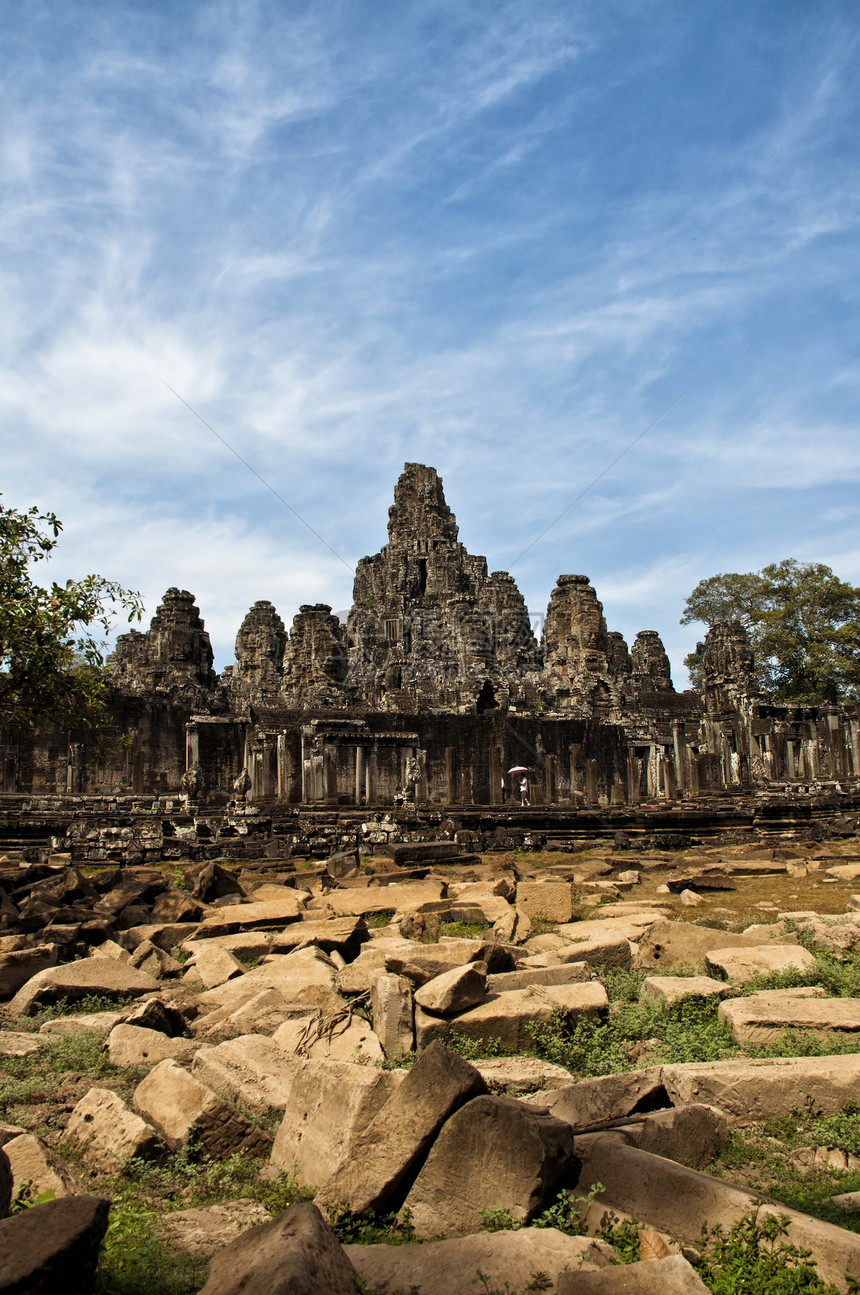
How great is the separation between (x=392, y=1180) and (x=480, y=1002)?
1.90 meters

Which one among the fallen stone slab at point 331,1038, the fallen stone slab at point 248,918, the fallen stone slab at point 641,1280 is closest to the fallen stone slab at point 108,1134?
the fallen stone slab at point 331,1038

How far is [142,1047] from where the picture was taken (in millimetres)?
4855

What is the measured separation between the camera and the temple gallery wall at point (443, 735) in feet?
75.9

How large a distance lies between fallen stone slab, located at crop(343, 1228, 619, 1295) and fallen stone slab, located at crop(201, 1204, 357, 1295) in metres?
0.21

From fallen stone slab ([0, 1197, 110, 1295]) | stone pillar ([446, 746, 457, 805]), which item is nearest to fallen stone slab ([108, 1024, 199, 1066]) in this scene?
fallen stone slab ([0, 1197, 110, 1295])

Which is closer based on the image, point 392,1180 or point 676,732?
point 392,1180

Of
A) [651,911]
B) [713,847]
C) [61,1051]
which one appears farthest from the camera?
[713,847]

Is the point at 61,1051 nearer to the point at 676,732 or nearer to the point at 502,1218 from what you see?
the point at 502,1218

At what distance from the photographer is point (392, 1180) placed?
10.5ft

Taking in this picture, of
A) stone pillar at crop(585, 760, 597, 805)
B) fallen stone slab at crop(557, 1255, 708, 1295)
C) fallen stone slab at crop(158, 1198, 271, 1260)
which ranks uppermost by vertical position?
stone pillar at crop(585, 760, 597, 805)

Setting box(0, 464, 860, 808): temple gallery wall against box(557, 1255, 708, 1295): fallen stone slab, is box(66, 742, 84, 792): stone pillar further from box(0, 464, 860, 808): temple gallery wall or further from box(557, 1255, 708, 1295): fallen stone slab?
box(557, 1255, 708, 1295): fallen stone slab

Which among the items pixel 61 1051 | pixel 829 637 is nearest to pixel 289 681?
pixel 829 637

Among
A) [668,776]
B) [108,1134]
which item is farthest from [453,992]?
[668,776]

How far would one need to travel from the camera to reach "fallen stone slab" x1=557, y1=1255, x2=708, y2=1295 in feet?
8.12
